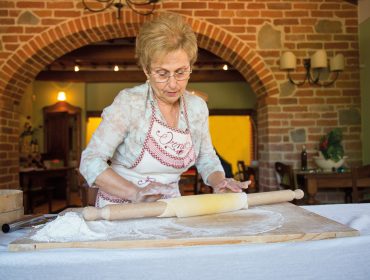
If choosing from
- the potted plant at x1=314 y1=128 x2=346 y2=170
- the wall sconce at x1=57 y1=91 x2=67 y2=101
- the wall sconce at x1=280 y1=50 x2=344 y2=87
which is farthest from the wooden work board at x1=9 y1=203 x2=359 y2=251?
the wall sconce at x1=57 y1=91 x2=67 y2=101

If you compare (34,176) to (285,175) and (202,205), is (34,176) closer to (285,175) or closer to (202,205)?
(285,175)

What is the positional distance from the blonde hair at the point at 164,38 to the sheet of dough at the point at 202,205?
1.77 ft

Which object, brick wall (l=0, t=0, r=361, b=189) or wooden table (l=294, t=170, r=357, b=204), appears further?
brick wall (l=0, t=0, r=361, b=189)

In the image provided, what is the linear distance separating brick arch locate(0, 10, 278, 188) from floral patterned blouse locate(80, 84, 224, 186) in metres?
2.62

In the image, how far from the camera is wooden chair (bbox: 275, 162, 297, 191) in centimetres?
353

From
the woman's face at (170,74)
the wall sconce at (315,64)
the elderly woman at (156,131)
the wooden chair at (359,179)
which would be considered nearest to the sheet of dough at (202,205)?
the elderly woman at (156,131)

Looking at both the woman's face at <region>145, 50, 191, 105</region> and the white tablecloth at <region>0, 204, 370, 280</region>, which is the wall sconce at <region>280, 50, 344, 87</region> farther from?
the white tablecloth at <region>0, 204, 370, 280</region>

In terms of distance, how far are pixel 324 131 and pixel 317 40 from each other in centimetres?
98

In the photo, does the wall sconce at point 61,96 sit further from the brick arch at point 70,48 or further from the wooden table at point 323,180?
Result: the wooden table at point 323,180

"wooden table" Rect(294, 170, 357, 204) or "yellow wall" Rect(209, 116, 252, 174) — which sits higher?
"yellow wall" Rect(209, 116, 252, 174)

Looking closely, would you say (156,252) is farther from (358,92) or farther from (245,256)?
(358,92)

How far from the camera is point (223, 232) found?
1.02m

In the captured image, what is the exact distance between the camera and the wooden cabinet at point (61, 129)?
30.1ft

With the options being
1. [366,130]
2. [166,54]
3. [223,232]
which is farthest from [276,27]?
[223,232]
